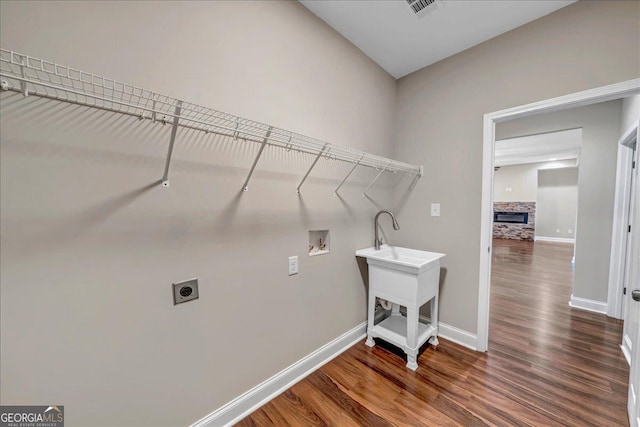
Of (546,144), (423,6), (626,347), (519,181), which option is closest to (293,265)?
(423,6)

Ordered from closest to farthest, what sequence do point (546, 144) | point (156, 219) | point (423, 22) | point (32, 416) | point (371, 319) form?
1. point (32, 416)
2. point (156, 219)
3. point (423, 22)
4. point (371, 319)
5. point (546, 144)

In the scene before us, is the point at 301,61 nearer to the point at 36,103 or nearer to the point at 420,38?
the point at 420,38

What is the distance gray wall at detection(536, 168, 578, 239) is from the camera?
7840 millimetres

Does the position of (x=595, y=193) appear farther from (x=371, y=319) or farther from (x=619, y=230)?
(x=371, y=319)

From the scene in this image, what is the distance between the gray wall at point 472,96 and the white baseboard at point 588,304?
3.7 inches

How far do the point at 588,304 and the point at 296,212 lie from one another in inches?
154

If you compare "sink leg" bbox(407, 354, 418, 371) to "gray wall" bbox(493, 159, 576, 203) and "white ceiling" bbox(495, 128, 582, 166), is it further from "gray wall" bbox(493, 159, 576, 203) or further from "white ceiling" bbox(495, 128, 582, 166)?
"gray wall" bbox(493, 159, 576, 203)

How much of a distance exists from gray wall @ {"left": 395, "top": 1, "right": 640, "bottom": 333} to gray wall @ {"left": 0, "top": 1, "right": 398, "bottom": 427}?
1161 mm

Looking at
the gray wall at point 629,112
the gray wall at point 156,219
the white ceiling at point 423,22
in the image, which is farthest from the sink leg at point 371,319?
the gray wall at point 629,112

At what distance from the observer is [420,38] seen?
6.54ft

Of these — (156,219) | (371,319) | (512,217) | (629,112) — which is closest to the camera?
(156,219)

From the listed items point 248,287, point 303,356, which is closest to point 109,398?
point 248,287

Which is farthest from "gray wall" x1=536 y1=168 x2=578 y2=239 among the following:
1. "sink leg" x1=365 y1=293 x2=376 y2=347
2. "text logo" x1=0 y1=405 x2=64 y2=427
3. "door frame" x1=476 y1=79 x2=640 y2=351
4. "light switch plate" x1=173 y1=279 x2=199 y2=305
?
"text logo" x1=0 y1=405 x2=64 y2=427

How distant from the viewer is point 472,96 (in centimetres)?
211
